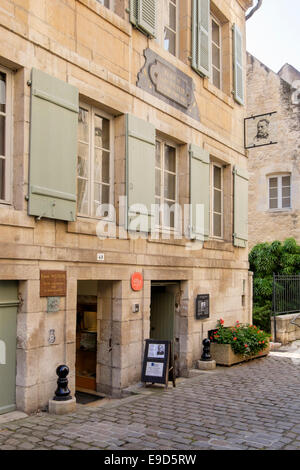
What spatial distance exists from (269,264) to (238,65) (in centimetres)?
666

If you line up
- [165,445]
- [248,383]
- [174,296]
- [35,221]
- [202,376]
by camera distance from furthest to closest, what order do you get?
[174,296] < [202,376] < [248,383] < [35,221] < [165,445]

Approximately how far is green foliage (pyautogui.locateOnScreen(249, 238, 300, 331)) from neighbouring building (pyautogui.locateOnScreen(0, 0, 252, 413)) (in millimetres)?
3602

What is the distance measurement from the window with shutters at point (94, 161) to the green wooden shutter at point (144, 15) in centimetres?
160

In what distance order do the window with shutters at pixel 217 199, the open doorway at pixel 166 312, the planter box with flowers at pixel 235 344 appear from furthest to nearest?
the window with shutters at pixel 217 199 < the planter box with flowers at pixel 235 344 < the open doorway at pixel 166 312

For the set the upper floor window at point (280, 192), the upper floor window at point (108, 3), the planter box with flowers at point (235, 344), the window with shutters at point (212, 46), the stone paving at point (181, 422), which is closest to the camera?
the stone paving at point (181, 422)

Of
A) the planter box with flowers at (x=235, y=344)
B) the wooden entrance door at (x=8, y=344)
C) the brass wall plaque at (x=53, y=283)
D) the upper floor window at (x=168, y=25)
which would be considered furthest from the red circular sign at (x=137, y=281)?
the upper floor window at (x=168, y=25)

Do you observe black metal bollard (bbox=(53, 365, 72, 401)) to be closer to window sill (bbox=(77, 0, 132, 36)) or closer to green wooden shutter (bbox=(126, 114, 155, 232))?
green wooden shutter (bbox=(126, 114, 155, 232))

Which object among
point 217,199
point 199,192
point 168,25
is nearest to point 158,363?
point 199,192

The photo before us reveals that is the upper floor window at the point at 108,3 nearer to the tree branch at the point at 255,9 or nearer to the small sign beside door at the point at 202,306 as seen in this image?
the small sign beside door at the point at 202,306

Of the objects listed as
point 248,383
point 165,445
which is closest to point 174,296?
point 248,383

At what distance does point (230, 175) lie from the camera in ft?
35.6

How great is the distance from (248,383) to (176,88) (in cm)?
510

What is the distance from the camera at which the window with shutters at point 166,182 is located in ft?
28.5
